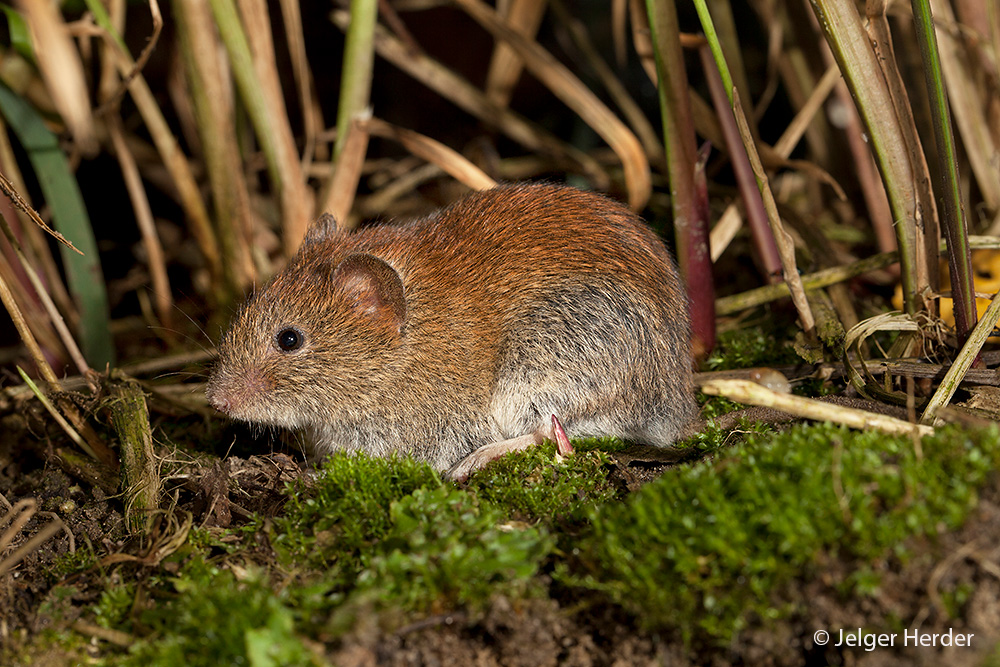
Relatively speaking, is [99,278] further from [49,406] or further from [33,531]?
[33,531]

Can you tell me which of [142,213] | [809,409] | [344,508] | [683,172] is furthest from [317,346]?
[142,213]

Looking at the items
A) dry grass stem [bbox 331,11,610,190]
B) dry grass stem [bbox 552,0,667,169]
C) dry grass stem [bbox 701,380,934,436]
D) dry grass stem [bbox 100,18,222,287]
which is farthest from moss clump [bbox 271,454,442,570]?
dry grass stem [bbox 552,0,667,169]

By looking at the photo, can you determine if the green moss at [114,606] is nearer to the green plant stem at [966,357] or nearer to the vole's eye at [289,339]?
the vole's eye at [289,339]

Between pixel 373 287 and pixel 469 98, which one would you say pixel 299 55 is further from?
pixel 373 287

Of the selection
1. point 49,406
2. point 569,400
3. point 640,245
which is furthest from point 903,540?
point 49,406

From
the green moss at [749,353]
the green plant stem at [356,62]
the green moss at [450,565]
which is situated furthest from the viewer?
the green plant stem at [356,62]

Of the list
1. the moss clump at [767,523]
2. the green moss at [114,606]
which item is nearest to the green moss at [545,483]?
the moss clump at [767,523]

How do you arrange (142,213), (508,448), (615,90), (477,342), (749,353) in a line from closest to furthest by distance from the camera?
(508,448)
(477,342)
(749,353)
(142,213)
(615,90)
